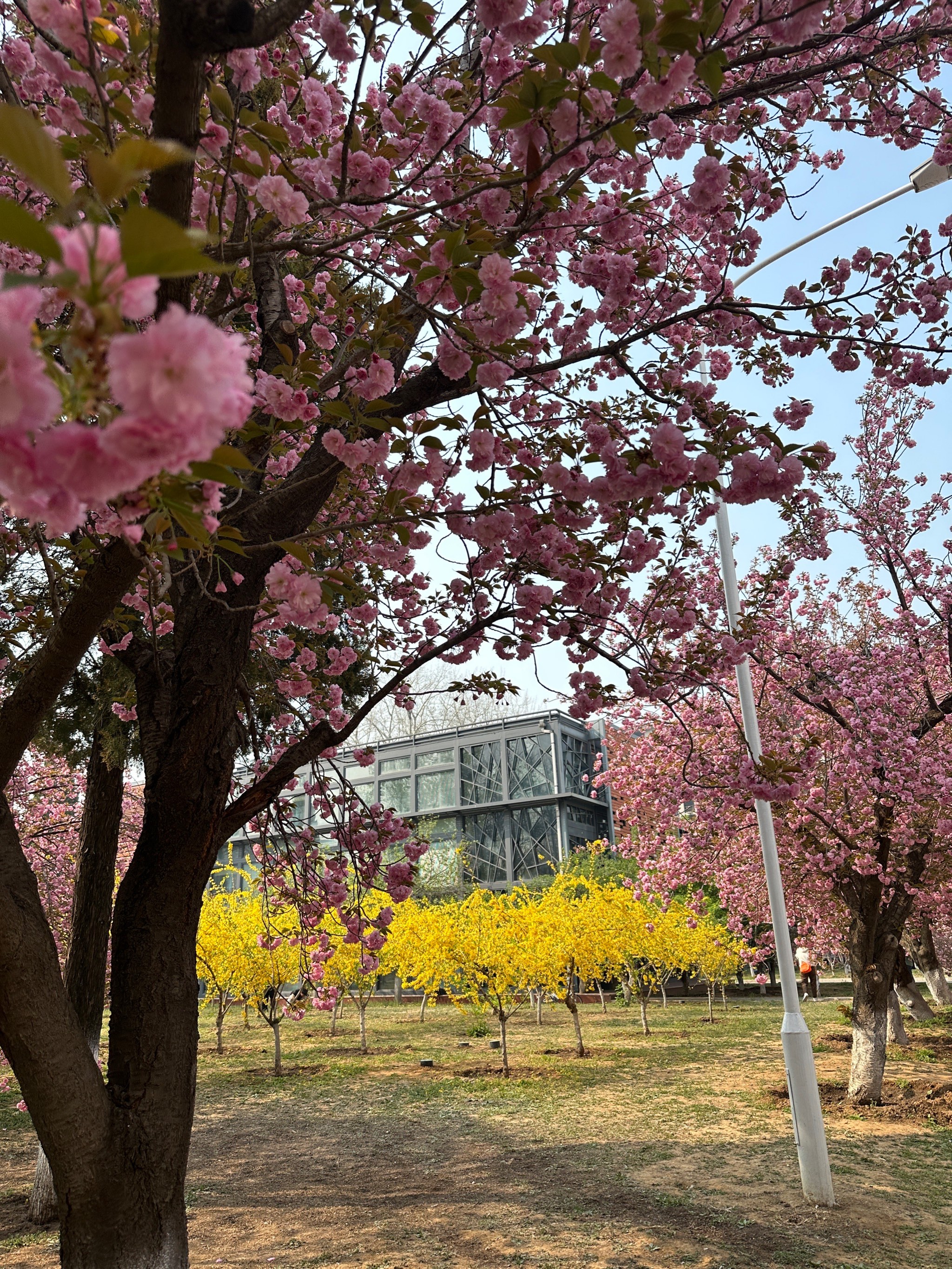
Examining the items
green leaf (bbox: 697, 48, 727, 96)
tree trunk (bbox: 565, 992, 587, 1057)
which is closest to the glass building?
tree trunk (bbox: 565, 992, 587, 1057)

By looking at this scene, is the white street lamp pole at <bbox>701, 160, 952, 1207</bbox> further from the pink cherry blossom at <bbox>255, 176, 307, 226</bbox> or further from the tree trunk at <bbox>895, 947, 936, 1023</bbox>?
the tree trunk at <bbox>895, 947, 936, 1023</bbox>

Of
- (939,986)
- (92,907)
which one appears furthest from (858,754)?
(939,986)

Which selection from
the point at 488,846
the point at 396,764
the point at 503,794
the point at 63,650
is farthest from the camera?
the point at 396,764

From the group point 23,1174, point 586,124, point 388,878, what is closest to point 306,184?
point 586,124

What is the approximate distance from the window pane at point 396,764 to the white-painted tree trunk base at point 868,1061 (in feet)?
95.3

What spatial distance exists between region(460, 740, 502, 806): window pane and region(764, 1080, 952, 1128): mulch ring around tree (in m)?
25.2

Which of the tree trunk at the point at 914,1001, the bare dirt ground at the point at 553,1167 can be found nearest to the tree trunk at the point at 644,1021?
the bare dirt ground at the point at 553,1167

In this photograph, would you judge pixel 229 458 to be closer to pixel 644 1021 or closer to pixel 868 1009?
pixel 868 1009

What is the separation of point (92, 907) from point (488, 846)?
2987cm

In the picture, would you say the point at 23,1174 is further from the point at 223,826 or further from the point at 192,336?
the point at 192,336

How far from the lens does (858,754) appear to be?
320 inches

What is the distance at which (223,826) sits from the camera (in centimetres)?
299

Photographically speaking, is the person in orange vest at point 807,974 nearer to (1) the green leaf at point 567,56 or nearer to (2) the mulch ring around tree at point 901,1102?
(2) the mulch ring around tree at point 901,1102

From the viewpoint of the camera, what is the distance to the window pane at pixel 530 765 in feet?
113
